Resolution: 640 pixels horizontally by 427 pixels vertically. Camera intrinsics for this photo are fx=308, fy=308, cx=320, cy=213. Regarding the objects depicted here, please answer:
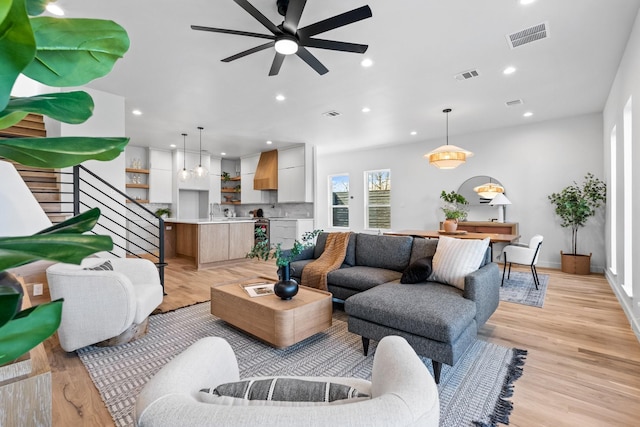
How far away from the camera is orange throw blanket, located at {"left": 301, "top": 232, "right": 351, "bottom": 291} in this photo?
3.42 metres

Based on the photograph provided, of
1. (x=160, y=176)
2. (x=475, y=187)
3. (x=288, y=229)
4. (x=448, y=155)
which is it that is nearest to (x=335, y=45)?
(x=448, y=155)

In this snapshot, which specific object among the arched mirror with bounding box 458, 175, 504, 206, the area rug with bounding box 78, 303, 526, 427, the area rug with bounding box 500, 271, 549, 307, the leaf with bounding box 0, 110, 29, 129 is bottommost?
the area rug with bounding box 78, 303, 526, 427

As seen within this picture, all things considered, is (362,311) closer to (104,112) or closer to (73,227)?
(73,227)

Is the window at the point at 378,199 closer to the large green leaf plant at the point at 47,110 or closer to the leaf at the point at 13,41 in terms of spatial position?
the large green leaf plant at the point at 47,110

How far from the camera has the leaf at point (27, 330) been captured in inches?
14.8

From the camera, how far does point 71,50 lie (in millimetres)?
469

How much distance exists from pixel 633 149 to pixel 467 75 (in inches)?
70.5

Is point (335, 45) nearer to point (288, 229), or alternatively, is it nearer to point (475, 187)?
point (475, 187)

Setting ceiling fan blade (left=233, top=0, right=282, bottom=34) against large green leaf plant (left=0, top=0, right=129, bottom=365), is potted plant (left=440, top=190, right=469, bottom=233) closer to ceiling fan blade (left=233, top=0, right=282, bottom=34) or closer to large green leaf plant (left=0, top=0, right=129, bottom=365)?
ceiling fan blade (left=233, top=0, right=282, bottom=34)

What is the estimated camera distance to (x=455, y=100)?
4605mm

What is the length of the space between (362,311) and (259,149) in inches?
261

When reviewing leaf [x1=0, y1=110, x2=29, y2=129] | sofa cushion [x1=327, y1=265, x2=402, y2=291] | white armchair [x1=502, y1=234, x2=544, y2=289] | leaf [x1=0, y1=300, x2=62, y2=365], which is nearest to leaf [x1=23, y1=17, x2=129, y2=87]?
leaf [x1=0, y1=110, x2=29, y2=129]

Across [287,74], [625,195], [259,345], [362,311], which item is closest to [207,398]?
[362,311]

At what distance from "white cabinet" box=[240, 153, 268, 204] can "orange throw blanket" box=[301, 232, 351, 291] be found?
16.2 ft
